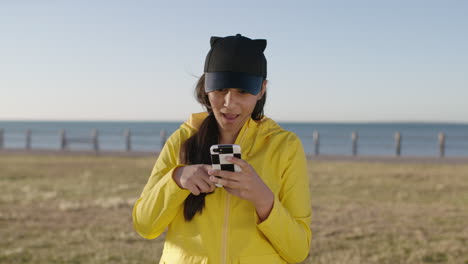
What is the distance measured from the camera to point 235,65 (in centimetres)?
176

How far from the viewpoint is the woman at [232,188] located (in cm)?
166

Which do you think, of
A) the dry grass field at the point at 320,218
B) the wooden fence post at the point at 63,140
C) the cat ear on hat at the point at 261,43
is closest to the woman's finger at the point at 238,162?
the cat ear on hat at the point at 261,43

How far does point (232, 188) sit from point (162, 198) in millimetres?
283

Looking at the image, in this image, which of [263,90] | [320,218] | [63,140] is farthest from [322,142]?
[263,90]

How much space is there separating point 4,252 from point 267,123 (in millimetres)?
4646

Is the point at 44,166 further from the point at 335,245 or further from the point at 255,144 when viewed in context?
the point at 255,144

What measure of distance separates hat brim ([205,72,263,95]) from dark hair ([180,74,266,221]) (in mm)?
131

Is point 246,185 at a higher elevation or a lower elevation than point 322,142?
higher

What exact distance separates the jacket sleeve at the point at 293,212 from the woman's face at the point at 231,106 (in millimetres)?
182

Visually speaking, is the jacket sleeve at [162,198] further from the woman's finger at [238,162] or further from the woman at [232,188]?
the woman's finger at [238,162]

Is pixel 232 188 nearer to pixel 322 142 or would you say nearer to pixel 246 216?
pixel 246 216

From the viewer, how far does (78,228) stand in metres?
6.86

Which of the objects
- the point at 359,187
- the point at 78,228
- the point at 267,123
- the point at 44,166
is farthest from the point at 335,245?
the point at 44,166

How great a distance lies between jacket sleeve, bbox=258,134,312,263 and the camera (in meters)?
1.65
